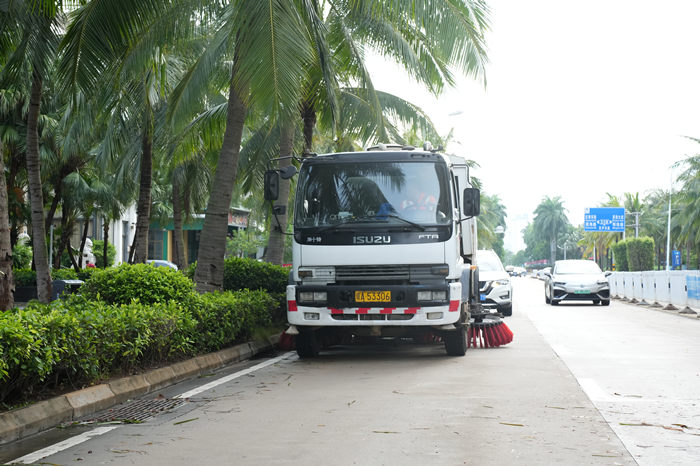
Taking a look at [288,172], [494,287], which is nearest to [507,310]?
[494,287]

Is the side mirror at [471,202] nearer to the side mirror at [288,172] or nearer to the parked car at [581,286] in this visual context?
the side mirror at [288,172]

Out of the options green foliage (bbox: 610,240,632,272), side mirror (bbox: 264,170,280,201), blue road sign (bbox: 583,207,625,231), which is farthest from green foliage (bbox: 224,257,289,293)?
blue road sign (bbox: 583,207,625,231)

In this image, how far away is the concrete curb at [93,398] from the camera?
20.5ft

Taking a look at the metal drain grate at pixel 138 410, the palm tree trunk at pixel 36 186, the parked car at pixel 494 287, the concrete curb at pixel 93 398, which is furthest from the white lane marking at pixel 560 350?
the palm tree trunk at pixel 36 186

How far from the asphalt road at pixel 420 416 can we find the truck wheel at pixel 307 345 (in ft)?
0.59

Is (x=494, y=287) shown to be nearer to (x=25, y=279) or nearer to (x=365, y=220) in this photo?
(x=365, y=220)

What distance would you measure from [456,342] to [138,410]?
219 inches

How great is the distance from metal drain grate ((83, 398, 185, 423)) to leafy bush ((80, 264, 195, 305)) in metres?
2.32

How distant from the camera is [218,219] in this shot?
13227 mm

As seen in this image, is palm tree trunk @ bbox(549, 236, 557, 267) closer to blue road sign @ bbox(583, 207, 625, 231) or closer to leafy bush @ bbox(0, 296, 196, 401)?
blue road sign @ bbox(583, 207, 625, 231)

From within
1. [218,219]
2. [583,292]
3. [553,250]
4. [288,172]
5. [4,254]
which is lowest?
[583,292]

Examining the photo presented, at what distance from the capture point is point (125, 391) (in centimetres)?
801

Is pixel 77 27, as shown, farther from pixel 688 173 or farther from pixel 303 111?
pixel 688 173

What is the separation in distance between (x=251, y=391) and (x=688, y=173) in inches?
2176
